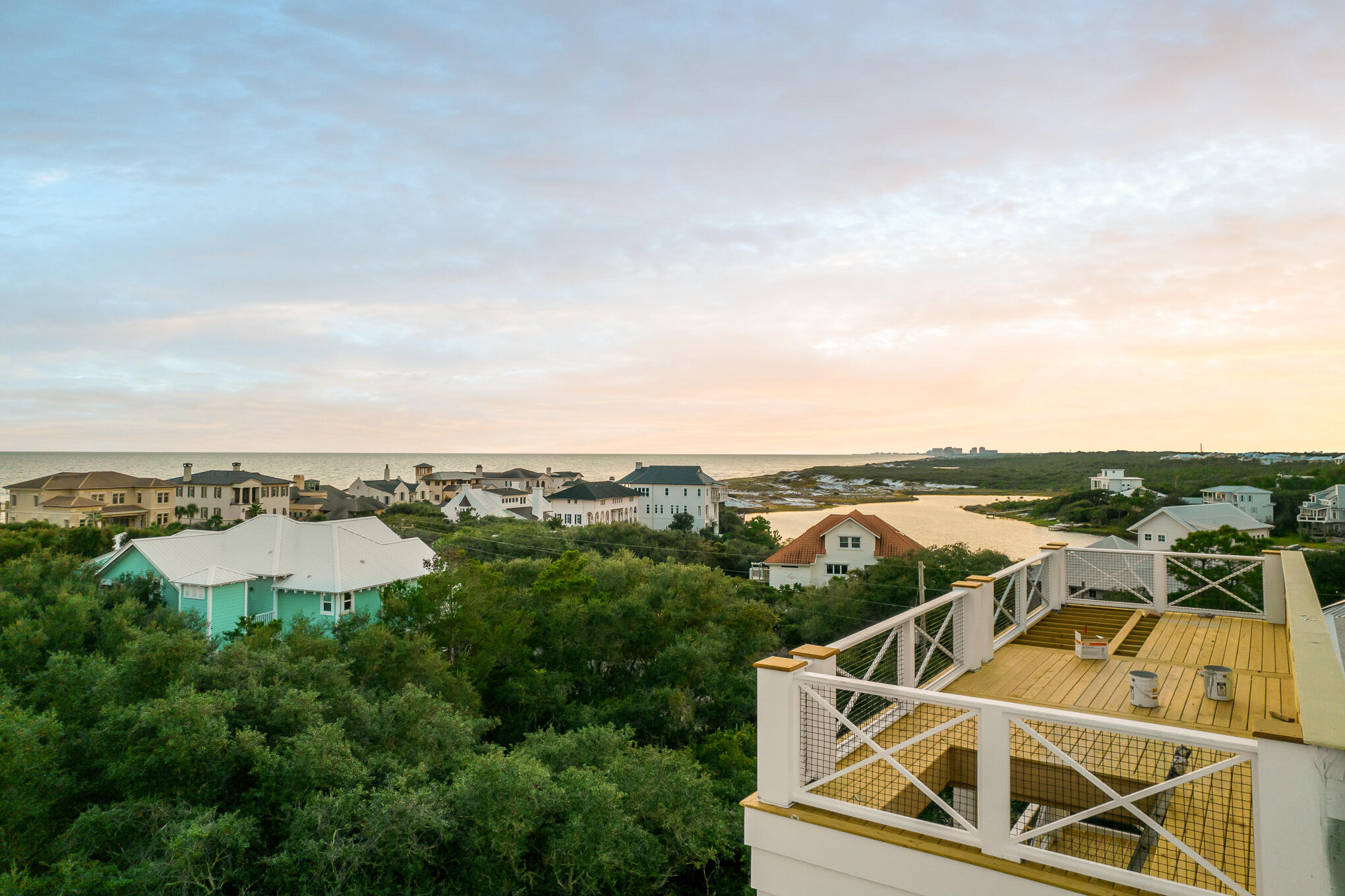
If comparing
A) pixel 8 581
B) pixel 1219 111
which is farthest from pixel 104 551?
pixel 1219 111

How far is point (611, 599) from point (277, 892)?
13.7m

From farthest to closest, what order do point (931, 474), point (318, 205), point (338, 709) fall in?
point (931, 474)
point (318, 205)
point (338, 709)

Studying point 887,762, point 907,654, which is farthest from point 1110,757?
point 887,762

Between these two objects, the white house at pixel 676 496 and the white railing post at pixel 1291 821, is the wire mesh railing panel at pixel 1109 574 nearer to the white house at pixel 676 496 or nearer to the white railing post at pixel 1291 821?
the white railing post at pixel 1291 821

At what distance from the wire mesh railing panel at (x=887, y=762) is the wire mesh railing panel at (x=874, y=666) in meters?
0.16

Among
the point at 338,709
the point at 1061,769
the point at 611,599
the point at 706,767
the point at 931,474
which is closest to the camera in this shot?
the point at 1061,769

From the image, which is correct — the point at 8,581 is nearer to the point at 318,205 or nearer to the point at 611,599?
the point at 318,205

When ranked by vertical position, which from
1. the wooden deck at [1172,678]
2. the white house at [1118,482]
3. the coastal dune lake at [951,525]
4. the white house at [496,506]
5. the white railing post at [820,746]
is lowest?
the coastal dune lake at [951,525]

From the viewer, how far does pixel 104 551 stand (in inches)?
1084

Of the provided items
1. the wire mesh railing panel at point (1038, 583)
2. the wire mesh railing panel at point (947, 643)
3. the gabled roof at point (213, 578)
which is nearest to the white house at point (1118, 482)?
the wire mesh railing panel at point (1038, 583)

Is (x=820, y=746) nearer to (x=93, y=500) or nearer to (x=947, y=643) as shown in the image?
(x=947, y=643)

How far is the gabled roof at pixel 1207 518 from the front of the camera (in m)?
36.0

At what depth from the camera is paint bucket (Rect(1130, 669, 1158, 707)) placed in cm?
500

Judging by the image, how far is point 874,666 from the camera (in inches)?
174
